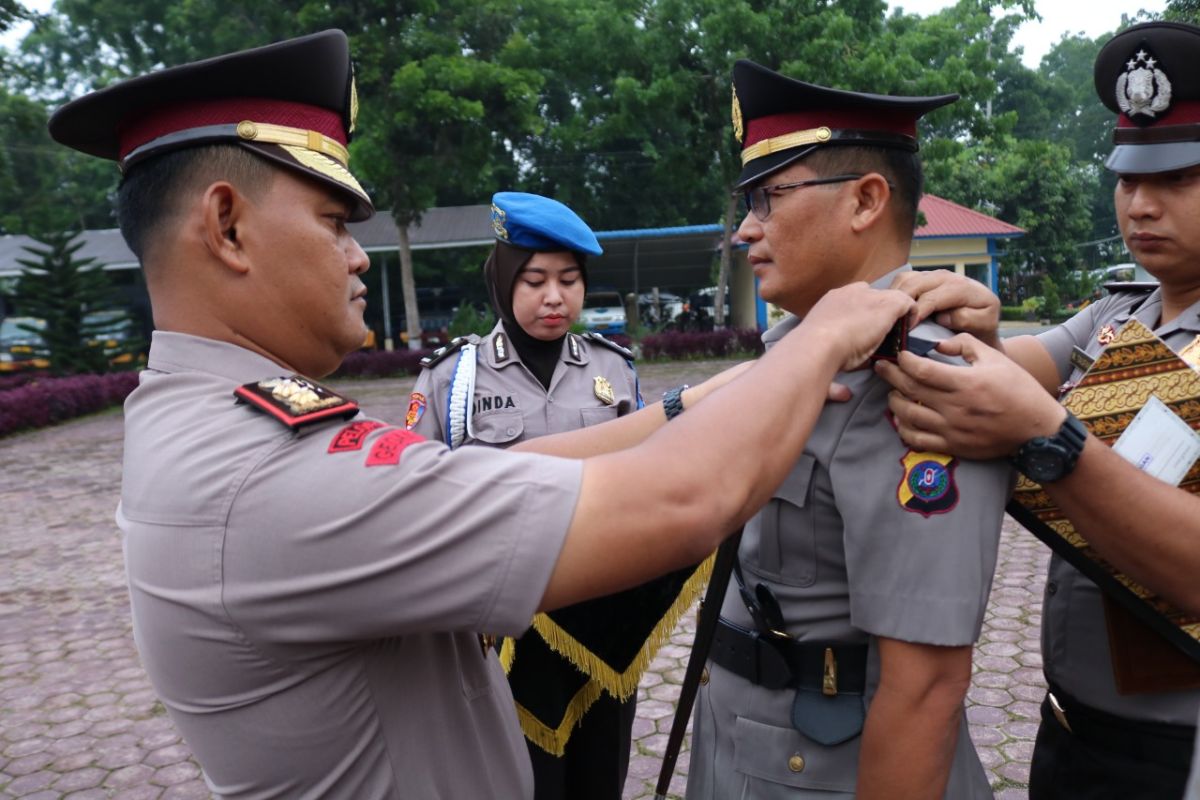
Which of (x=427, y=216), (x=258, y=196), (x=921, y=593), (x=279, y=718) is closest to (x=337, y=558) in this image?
(x=279, y=718)

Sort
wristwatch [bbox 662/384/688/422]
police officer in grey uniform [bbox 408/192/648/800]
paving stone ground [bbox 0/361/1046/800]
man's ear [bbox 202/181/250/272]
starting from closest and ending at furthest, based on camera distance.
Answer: man's ear [bbox 202/181/250/272]
wristwatch [bbox 662/384/688/422]
police officer in grey uniform [bbox 408/192/648/800]
paving stone ground [bbox 0/361/1046/800]

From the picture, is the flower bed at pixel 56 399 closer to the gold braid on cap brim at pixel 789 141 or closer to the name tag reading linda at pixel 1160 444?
the gold braid on cap brim at pixel 789 141

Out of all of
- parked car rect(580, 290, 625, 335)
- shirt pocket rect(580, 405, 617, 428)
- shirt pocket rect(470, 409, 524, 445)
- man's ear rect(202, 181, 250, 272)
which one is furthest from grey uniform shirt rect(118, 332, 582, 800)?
parked car rect(580, 290, 625, 335)

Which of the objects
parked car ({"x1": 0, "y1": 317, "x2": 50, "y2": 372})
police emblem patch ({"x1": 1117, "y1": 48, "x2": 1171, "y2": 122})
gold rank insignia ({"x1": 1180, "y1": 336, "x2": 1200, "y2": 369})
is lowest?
parked car ({"x1": 0, "y1": 317, "x2": 50, "y2": 372})

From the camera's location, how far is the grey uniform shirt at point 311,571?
1.17m

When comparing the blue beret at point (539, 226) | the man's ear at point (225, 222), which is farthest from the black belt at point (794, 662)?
the blue beret at point (539, 226)

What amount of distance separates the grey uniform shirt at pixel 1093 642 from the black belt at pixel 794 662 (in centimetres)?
62

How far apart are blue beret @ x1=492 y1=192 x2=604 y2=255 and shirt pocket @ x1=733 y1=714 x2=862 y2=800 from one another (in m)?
2.31

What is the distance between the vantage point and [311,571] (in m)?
1.18

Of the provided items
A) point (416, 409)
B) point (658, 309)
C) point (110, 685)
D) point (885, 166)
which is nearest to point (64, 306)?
point (658, 309)

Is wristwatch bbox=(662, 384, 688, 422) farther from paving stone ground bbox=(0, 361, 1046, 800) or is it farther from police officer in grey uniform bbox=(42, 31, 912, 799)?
paving stone ground bbox=(0, 361, 1046, 800)

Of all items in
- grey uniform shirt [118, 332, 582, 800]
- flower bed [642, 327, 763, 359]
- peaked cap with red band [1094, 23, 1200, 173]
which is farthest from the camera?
flower bed [642, 327, 763, 359]

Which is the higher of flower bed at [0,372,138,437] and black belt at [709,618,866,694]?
black belt at [709,618,866,694]

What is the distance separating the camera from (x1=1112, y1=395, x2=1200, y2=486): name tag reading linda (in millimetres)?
1649
